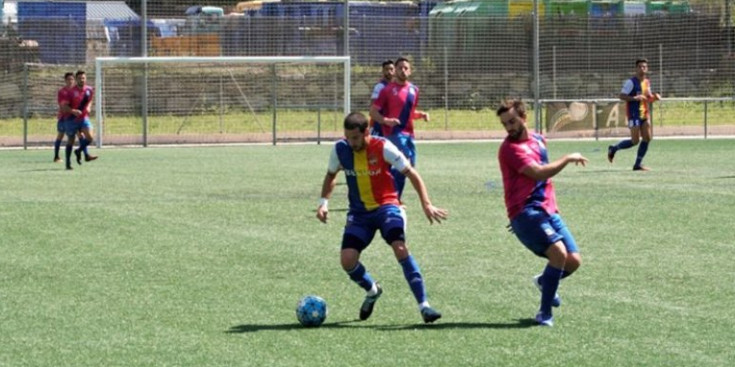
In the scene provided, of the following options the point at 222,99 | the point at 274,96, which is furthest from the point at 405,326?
the point at 222,99

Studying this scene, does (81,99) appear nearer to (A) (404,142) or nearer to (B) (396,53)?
(A) (404,142)

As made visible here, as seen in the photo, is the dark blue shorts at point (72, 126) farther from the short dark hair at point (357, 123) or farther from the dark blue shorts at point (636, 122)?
the short dark hair at point (357, 123)

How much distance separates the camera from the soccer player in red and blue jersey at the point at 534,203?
9.16 metres

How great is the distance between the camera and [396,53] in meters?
39.7

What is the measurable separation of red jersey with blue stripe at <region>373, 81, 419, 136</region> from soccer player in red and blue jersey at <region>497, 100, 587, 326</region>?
7.61 metres

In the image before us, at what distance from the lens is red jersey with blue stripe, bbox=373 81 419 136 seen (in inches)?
672

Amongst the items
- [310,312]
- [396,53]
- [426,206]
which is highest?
[396,53]

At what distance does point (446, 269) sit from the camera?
11969 mm

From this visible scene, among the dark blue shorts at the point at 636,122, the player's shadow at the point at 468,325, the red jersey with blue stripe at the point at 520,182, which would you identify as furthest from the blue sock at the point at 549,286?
the dark blue shorts at the point at 636,122

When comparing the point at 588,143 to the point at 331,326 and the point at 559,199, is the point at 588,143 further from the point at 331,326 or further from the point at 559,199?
the point at 331,326

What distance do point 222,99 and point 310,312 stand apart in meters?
30.0

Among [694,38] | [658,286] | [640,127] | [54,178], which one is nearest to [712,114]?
[694,38]

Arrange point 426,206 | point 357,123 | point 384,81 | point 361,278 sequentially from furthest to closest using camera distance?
point 384,81 → point 361,278 → point 357,123 → point 426,206

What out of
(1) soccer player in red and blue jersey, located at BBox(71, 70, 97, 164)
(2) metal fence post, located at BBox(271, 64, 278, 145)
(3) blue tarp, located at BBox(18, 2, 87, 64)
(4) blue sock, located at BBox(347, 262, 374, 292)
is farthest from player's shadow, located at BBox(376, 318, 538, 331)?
(3) blue tarp, located at BBox(18, 2, 87, 64)
